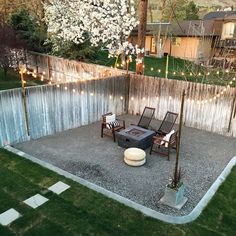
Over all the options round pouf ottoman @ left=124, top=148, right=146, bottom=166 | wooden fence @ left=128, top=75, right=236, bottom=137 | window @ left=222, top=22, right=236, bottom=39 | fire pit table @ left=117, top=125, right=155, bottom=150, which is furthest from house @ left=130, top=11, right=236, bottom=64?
round pouf ottoman @ left=124, top=148, right=146, bottom=166

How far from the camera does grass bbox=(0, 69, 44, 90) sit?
15.0m

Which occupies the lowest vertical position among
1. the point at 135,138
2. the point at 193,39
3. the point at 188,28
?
the point at 135,138

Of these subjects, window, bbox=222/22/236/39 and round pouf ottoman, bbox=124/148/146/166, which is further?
window, bbox=222/22/236/39

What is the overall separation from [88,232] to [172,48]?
2718 centimetres

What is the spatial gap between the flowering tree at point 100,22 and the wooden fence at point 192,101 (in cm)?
458

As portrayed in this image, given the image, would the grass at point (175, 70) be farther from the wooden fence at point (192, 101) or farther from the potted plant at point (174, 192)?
the potted plant at point (174, 192)

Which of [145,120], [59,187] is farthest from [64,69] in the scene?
[59,187]

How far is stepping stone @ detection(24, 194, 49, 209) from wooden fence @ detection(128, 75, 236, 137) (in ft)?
21.6

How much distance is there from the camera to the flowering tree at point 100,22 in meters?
14.9

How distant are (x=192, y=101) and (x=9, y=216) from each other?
7.46 meters

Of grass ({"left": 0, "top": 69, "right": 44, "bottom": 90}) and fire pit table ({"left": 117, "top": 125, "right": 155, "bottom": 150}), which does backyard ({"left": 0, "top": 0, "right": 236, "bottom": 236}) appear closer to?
fire pit table ({"left": 117, "top": 125, "right": 155, "bottom": 150})

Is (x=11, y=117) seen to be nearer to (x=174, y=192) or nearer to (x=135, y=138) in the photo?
(x=135, y=138)

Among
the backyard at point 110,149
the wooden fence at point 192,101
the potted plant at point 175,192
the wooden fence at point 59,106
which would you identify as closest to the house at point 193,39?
the backyard at point 110,149

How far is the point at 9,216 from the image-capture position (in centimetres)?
506
